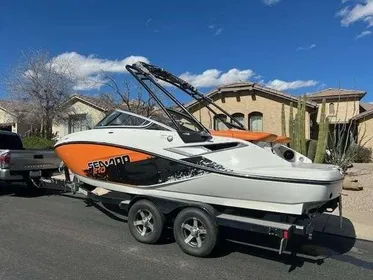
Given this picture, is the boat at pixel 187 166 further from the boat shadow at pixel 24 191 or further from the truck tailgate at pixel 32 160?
the boat shadow at pixel 24 191

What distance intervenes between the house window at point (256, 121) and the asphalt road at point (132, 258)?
20.9m

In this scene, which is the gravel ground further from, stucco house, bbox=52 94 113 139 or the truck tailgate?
stucco house, bbox=52 94 113 139

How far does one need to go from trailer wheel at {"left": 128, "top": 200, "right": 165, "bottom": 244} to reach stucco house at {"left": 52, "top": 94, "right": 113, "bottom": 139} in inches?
1069

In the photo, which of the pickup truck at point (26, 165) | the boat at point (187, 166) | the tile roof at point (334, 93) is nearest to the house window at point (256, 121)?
the tile roof at point (334, 93)

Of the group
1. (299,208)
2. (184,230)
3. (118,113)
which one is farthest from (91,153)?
(299,208)

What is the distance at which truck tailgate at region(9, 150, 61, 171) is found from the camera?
32.9 feet

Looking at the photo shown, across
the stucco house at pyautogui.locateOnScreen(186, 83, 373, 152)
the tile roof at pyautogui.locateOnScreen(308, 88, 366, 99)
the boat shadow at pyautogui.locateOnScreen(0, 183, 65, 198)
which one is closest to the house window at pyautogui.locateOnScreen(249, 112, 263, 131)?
the stucco house at pyautogui.locateOnScreen(186, 83, 373, 152)

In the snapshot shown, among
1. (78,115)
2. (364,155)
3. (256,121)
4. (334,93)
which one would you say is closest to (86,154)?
(256,121)

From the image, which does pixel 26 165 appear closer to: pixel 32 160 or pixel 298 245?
pixel 32 160

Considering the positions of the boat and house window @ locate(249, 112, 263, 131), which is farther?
house window @ locate(249, 112, 263, 131)

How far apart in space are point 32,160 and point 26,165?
200 millimetres

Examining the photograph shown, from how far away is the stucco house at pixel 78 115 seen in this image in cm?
3308

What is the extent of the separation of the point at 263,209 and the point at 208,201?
829 millimetres

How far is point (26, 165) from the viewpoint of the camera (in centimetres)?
1029
